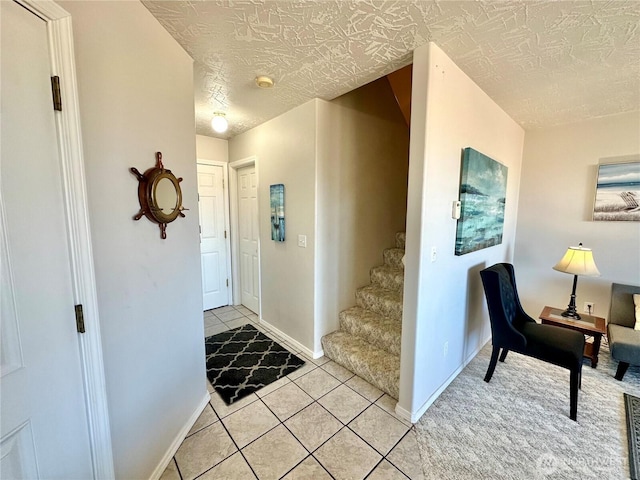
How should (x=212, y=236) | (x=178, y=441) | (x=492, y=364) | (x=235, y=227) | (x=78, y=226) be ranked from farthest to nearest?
(x=235, y=227) < (x=212, y=236) < (x=492, y=364) < (x=178, y=441) < (x=78, y=226)

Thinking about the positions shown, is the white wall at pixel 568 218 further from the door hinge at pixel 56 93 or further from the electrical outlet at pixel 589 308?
the door hinge at pixel 56 93

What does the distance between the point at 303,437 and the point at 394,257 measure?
1.93 meters

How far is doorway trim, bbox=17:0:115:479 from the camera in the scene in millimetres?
873

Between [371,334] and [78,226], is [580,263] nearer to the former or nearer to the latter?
[371,334]

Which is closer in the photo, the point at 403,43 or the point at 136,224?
the point at 136,224

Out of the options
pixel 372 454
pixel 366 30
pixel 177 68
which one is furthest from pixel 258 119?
pixel 372 454

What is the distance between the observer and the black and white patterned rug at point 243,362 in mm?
2121

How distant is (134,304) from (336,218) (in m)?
1.76

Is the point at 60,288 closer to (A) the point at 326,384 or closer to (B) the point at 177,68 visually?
(B) the point at 177,68

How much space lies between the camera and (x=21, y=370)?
785mm

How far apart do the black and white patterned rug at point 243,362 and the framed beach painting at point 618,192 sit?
339cm

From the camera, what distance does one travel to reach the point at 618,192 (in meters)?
2.57

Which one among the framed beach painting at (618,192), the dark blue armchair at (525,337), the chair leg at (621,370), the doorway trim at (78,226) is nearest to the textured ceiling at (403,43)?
the doorway trim at (78,226)

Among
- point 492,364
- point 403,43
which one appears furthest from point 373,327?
point 403,43
